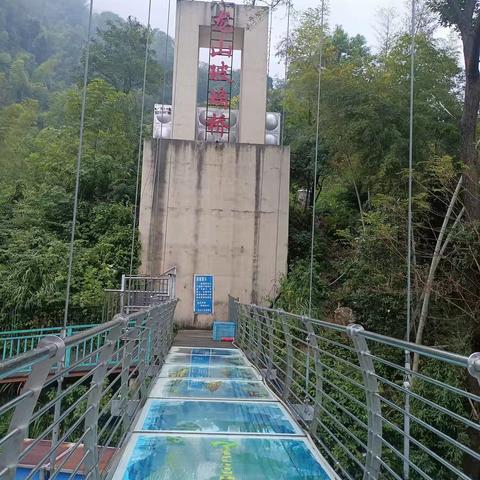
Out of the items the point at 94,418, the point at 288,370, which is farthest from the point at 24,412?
the point at 288,370

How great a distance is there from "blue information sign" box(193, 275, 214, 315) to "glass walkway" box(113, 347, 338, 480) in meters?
6.57

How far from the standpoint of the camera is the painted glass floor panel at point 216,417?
302 cm

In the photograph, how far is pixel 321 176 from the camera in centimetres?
1459

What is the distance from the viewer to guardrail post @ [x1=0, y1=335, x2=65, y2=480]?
120 centimetres

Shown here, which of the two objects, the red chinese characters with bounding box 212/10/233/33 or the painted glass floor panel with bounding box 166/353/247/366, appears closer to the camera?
the painted glass floor panel with bounding box 166/353/247/366

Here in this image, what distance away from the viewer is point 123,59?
21188 millimetres

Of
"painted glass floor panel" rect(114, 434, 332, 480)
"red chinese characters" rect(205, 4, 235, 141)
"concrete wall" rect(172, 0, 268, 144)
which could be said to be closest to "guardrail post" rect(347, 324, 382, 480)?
"painted glass floor panel" rect(114, 434, 332, 480)

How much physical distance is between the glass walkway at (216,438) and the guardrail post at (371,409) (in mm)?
269

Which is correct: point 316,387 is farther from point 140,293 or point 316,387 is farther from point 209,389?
point 140,293

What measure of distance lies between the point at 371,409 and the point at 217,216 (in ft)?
31.3

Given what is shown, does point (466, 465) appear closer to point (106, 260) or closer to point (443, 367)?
→ point (443, 367)

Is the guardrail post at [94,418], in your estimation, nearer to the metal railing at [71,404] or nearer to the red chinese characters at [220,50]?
the metal railing at [71,404]

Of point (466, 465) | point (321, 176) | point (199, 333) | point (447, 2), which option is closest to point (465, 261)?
point (466, 465)

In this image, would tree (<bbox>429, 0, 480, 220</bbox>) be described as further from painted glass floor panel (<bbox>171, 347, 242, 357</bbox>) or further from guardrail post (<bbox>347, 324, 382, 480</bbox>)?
guardrail post (<bbox>347, 324, 382, 480</bbox>)
